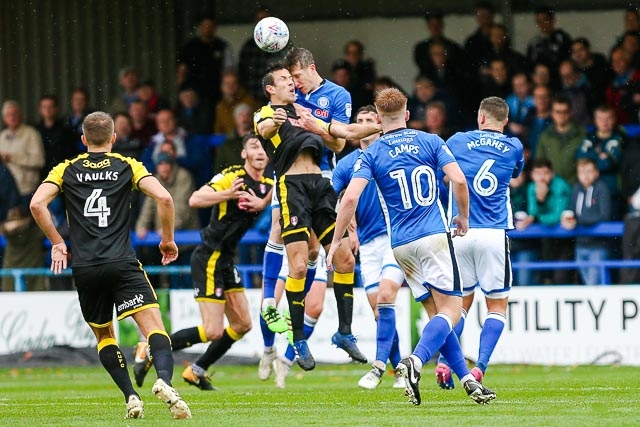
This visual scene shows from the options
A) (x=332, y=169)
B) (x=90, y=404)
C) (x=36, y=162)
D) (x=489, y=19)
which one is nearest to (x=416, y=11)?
(x=489, y=19)

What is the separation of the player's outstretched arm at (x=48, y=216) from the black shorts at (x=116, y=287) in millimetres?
136

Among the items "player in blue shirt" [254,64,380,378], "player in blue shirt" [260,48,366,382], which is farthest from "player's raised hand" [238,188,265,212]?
"player in blue shirt" [254,64,380,378]

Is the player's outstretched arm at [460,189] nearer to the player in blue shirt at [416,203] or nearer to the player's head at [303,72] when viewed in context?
the player in blue shirt at [416,203]

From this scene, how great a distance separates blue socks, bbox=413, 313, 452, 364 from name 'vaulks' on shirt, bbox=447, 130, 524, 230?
5.74ft

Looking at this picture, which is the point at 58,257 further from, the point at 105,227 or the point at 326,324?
the point at 326,324

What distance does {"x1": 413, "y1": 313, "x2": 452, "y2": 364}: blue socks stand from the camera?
9953 millimetres

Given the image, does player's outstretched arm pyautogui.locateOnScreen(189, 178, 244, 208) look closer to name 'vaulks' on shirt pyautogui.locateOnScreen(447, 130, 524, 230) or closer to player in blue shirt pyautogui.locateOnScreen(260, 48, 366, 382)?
player in blue shirt pyautogui.locateOnScreen(260, 48, 366, 382)

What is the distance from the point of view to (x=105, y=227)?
984 centimetres

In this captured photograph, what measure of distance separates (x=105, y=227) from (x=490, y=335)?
→ 3591 mm

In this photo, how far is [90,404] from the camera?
1155cm

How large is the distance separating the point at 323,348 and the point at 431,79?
4497 millimetres

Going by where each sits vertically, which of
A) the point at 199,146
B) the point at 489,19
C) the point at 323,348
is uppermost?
the point at 489,19

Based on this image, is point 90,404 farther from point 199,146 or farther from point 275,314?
point 199,146

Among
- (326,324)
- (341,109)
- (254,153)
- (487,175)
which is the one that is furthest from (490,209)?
(326,324)
